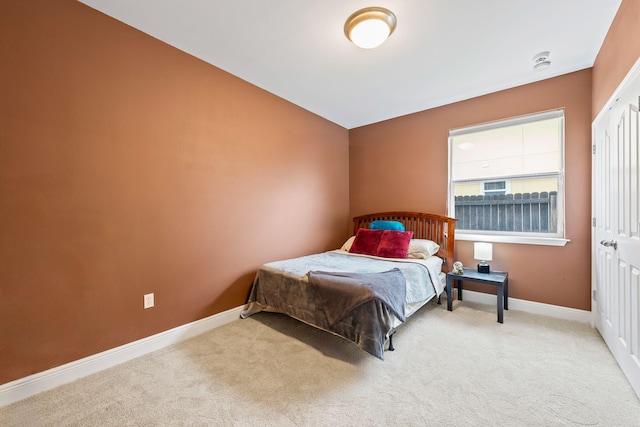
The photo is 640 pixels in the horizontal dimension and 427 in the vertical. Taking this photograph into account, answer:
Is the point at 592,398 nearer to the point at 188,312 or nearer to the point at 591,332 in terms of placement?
the point at 591,332

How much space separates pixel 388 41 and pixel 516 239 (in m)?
2.55

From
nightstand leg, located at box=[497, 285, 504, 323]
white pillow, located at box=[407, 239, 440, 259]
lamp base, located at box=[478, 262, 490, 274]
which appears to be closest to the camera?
nightstand leg, located at box=[497, 285, 504, 323]

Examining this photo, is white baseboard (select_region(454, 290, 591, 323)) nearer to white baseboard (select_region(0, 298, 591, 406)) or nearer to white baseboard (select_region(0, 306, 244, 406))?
white baseboard (select_region(0, 298, 591, 406))

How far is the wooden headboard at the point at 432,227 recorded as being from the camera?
3385 millimetres

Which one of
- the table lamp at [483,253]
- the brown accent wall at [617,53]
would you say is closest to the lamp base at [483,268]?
the table lamp at [483,253]

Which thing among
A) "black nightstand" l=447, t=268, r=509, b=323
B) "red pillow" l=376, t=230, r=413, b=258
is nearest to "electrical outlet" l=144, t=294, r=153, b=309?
"red pillow" l=376, t=230, r=413, b=258

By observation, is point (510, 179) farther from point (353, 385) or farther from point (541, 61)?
point (353, 385)

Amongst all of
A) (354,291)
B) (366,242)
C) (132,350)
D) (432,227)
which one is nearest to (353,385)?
(354,291)

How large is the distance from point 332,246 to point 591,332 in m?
2.99

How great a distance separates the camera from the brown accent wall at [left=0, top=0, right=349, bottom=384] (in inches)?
65.6

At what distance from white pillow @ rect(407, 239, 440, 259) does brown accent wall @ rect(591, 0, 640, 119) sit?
1.98 meters

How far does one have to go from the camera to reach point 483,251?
9.89ft

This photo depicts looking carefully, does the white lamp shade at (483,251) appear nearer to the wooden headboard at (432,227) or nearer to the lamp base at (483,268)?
the lamp base at (483,268)

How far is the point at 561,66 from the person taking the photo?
2668 mm
